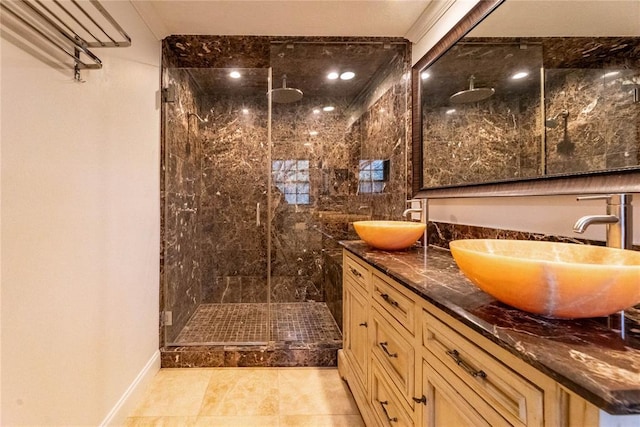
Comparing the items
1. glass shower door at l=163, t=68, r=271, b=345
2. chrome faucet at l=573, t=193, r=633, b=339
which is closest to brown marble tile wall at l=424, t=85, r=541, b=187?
chrome faucet at l=573, t=193, r=633, b=339

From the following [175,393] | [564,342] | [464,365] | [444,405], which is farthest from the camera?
[175,393]

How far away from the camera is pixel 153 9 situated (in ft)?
6.14

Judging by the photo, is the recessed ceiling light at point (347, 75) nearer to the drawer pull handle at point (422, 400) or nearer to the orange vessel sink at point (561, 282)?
the orange vessel sink at point (561, 282)

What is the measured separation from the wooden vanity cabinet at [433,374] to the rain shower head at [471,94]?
1.12 meters

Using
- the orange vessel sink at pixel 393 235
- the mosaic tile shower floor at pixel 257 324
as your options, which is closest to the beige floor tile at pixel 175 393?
the mosaic tile shower floor at pixel 257 324

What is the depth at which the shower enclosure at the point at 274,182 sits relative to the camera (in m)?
2.46

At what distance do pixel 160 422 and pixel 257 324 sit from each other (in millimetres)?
1140

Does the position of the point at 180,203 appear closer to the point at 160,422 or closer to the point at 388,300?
the point at 160,422

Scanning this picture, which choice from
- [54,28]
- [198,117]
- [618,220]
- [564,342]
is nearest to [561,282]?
[564,342]

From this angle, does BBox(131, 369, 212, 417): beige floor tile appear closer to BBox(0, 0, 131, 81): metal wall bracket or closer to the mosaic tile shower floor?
the mosaic tile shower floor

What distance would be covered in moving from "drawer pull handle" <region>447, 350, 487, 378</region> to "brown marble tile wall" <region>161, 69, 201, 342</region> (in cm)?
212

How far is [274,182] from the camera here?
3.34 meters

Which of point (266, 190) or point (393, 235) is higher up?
point (266, 190)

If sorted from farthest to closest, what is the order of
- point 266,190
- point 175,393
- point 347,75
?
point 266,190
point 347,75
point 175,393
